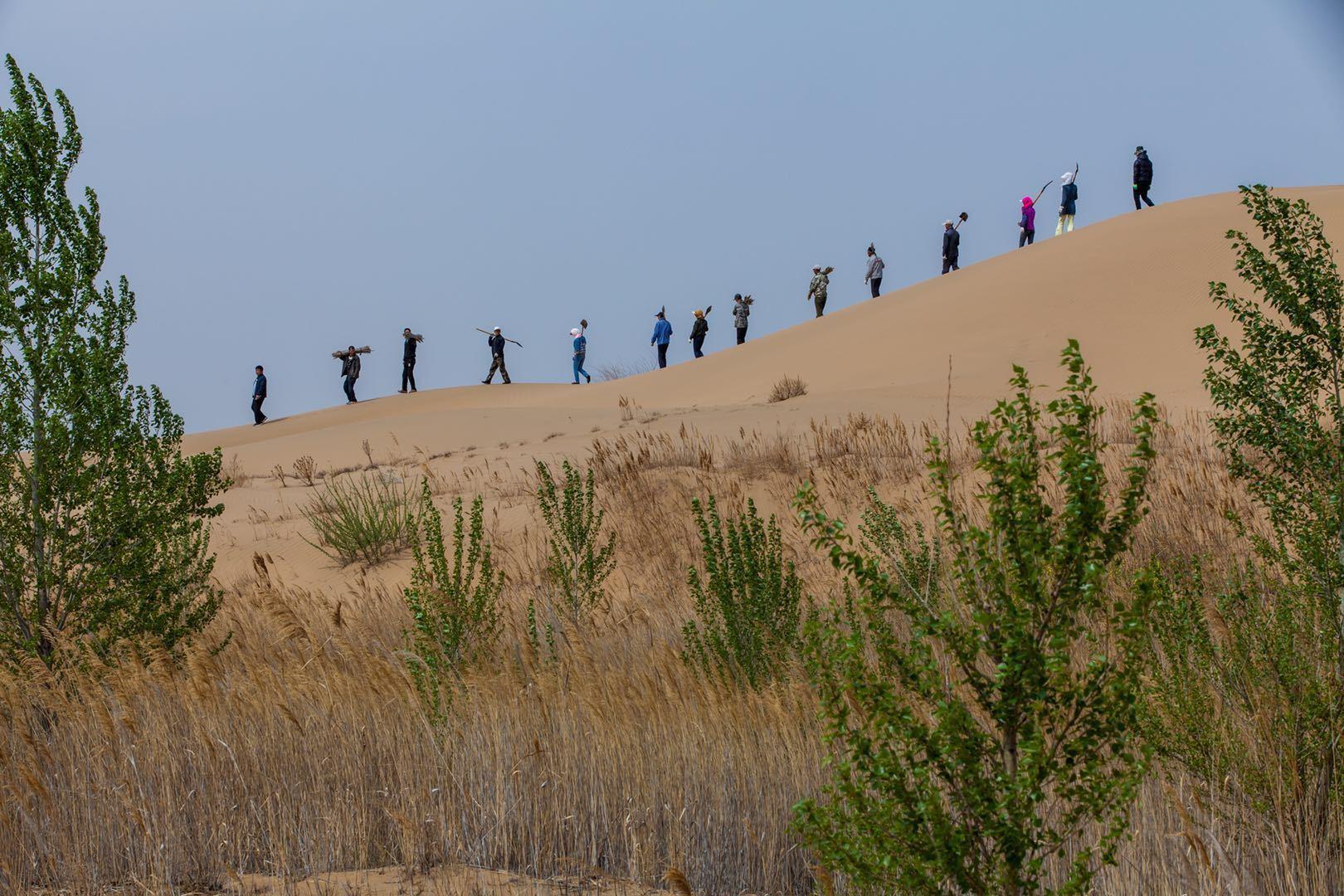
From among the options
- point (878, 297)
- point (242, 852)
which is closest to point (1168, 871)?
point (242, 852)

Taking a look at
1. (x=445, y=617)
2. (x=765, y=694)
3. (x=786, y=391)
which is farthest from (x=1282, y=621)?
(x=786, y=391)

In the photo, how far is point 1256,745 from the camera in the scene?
412cm

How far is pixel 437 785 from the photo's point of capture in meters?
4.68

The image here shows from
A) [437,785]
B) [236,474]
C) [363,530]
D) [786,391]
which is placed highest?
[786,391]

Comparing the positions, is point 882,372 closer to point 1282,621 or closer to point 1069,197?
point 1069,197

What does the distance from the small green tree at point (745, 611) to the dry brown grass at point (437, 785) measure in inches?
15.4

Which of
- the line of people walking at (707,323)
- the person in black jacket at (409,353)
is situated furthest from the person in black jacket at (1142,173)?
the person in black jacket at (409,353)

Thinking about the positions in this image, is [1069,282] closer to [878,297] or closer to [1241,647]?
[878,297]

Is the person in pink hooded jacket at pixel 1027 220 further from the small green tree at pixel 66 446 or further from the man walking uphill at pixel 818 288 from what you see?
the small green tree at pixel 66 446

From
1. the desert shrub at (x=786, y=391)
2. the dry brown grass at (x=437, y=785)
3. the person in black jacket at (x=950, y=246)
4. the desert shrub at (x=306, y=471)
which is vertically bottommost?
the dry brown grass at (x=437, y=785)

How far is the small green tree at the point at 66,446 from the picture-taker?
6.98 metres

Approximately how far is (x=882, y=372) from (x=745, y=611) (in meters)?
21.9

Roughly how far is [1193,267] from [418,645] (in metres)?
25.9

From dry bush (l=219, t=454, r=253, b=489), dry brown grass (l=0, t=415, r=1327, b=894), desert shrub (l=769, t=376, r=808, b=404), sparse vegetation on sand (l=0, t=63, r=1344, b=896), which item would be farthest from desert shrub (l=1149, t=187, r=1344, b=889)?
desert shrub (l=769, t=376, r=808, b=404)
